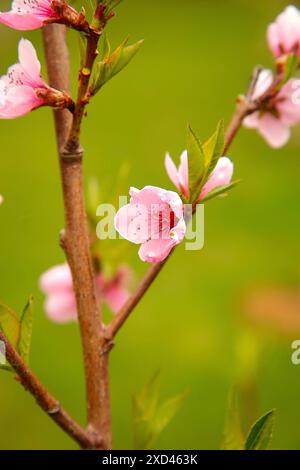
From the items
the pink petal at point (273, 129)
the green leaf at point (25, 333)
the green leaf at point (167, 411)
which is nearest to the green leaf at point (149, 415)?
the green leaf at point (167, 411)

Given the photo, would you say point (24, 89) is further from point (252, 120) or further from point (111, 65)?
point (252, 120)

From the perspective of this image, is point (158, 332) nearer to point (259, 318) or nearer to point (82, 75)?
point (259, 318)

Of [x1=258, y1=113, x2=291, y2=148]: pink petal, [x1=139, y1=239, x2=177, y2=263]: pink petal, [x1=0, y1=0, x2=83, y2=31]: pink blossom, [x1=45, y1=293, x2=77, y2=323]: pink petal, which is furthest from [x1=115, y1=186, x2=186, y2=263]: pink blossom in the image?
[x1=45, y1=293, x2=77, y2=323]: pink petal

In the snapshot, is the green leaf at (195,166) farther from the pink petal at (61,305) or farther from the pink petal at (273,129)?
the pink petal at (61,305)

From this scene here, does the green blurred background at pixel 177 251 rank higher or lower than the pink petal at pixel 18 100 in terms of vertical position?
lower

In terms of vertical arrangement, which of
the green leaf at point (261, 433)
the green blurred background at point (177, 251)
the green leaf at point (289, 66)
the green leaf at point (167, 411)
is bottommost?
the green blurred background at point (177, 251)

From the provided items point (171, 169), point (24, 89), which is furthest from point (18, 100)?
point (171, 169)
